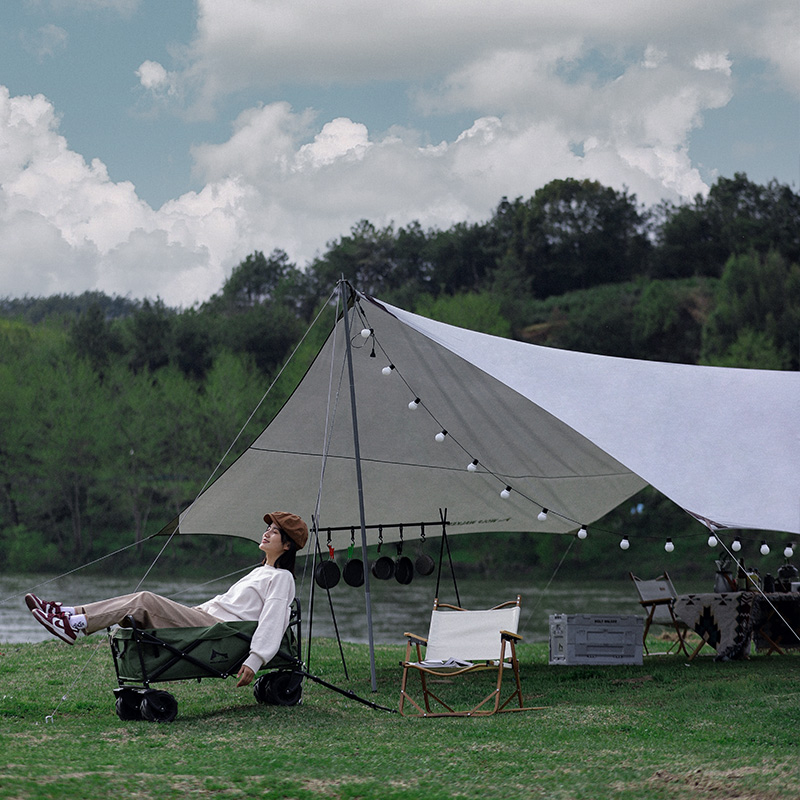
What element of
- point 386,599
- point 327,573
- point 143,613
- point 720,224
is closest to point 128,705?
point 143,613

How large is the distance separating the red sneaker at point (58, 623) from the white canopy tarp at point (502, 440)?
1.51 meters

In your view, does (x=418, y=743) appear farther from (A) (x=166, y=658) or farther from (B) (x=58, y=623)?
(B) (x=58, y=623)

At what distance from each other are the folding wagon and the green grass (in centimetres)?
11

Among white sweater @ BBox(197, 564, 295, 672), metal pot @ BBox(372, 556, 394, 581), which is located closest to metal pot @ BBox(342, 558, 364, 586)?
metal pot @ BBox(372, 556, 394, 581)

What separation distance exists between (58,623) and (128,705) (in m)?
0.56

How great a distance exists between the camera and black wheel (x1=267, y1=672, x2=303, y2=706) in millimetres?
4582

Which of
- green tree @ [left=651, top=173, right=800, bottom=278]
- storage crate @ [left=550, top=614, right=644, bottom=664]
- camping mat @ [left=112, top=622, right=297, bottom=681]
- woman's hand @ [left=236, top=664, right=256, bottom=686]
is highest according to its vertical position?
green tree @ [left=651, top=173, right=800, bottom=278]

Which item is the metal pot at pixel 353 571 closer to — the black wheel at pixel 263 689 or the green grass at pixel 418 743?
the green grass at pixel 418 743

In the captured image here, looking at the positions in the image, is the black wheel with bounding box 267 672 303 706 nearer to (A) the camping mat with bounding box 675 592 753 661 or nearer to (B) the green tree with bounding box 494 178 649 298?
(A) the camping mat with bounding box 675 592 753 661

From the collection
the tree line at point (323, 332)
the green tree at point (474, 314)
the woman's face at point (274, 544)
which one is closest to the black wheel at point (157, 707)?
the woman's face at point (274, 544)

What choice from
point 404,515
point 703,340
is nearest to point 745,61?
point 703,340

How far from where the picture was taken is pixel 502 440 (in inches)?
240

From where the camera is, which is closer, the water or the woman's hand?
the woman's hand

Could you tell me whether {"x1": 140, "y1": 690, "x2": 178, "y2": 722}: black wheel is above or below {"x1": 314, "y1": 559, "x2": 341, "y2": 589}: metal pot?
below
